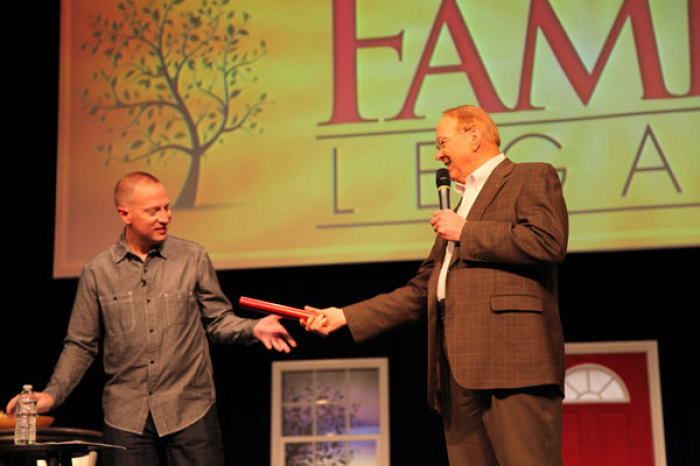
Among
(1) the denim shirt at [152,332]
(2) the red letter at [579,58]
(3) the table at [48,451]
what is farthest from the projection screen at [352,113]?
(3) the table at [48,451]

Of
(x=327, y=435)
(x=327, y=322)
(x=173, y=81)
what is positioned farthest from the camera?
(x=327, y=435)

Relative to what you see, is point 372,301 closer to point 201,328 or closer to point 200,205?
point 201,328

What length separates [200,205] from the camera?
500cm

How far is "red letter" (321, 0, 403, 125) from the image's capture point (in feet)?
16.1

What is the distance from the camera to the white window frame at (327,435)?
19.5 feet

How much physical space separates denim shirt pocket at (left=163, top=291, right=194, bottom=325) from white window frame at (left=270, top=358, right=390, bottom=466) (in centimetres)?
268

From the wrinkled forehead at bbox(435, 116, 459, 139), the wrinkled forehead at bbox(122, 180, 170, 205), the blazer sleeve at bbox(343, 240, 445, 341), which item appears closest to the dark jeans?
the blazer sleeve at bbox(343, 240, 445, 341)

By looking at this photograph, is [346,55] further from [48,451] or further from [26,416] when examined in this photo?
[48,451]

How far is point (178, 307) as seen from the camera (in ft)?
11.3

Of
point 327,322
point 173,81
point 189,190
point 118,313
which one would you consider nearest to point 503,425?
point 327,322

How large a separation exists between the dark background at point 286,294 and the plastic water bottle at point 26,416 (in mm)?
2487

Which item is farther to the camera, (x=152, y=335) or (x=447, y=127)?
(x=152, y=335)

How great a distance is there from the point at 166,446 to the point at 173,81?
2384mm

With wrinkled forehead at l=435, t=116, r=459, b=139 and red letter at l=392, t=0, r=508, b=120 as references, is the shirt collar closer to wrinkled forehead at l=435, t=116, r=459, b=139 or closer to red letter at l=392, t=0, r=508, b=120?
wrinkled forehead at l=435, t=116, r=459, b=139
